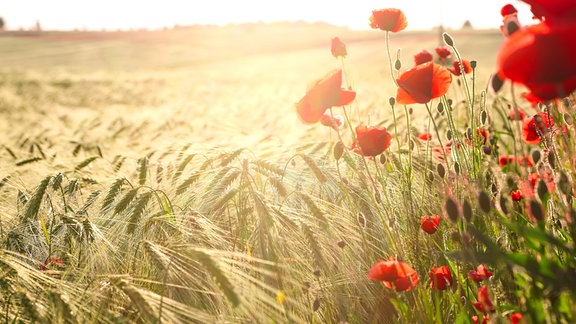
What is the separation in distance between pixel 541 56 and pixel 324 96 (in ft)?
2.53

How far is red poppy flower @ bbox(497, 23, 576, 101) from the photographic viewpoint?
74cm

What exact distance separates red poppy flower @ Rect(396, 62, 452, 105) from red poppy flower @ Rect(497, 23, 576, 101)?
615mm

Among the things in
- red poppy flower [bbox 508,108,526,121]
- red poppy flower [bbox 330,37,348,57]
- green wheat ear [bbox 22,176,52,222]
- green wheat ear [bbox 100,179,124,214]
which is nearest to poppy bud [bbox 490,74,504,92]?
red poppy flower [bbox 508,108,526,121]

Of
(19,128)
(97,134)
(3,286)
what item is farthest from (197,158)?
(19,128)

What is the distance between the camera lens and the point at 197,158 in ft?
7.11

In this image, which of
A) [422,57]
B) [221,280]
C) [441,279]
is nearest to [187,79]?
[422,57]

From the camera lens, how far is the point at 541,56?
2.48 ft

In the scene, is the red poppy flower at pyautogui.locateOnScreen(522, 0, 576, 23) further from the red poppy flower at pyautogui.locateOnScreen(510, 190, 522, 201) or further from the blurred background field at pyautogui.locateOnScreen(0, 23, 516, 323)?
the red poppy flower at pyautogui.locateOnScreen(510, 190, 522, 201)

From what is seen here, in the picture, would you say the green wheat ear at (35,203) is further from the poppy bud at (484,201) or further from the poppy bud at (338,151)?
the poppy bud at (484,201)

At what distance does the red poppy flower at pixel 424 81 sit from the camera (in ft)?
4.62

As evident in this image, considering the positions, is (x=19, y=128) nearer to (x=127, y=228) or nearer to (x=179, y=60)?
(x=127, y=228)

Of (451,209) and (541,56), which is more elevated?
(541,56)

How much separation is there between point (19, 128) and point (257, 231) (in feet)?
13.8

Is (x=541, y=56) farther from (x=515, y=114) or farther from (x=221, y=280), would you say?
(x=221, y=280)
